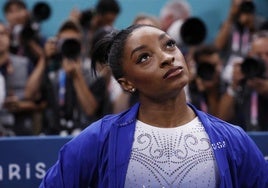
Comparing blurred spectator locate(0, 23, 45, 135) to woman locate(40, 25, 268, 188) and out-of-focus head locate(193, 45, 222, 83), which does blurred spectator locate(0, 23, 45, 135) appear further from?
woman locate(40, 25, 268, 188)

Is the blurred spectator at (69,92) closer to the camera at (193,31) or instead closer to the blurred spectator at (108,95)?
the blurred spectator at (108,95)

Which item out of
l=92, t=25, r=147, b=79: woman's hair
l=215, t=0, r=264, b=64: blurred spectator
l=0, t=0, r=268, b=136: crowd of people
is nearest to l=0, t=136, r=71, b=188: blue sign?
l=0, t=0, r=268, b=136: crowd of people

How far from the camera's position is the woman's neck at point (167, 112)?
224 centimetres

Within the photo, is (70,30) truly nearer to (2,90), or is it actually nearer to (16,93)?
(16,93)

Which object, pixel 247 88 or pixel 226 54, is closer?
pixel 247 88

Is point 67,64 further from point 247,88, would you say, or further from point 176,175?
point 176,175

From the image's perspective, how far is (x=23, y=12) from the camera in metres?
6.15

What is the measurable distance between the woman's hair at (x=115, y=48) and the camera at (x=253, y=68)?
1.94 m

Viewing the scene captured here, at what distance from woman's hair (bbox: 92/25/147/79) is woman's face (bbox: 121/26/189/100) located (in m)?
0.03

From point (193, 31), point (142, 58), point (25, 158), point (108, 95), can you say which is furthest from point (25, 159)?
point (193, 31)

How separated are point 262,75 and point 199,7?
2840 mm

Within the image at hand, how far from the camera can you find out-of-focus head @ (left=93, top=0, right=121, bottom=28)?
18.2ft

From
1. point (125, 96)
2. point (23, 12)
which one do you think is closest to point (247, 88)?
point (125, 96)

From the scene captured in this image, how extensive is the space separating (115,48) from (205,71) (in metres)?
2.32
